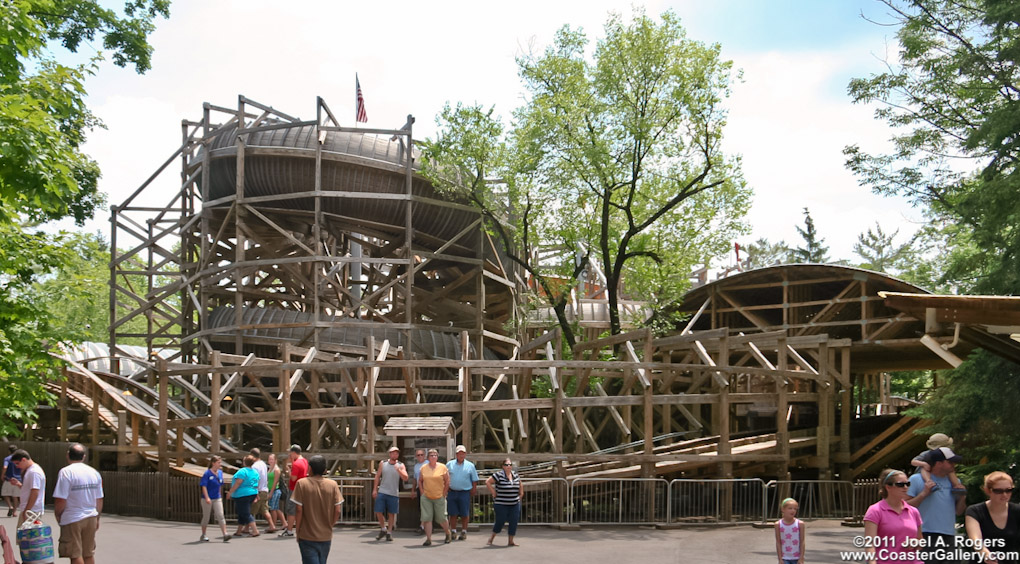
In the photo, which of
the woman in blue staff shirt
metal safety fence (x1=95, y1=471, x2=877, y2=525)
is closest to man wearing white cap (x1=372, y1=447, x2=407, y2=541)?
metal safety fence (x1=95, y1=471, x2=877, y2=525)

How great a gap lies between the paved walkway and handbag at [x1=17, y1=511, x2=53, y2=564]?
369 centimetres

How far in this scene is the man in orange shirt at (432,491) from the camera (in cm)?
1567

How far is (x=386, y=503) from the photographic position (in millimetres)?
16531

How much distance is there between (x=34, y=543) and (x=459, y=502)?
7.54 metres

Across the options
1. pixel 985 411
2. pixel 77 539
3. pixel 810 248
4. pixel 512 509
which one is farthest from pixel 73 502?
pixel 810 248

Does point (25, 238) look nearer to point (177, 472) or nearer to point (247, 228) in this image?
point (177, 472)

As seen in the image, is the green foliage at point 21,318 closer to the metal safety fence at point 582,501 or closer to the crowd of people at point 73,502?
the metal safety fence at point 582,501

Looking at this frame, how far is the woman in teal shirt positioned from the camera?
643 inches

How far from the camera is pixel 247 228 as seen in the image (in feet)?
102

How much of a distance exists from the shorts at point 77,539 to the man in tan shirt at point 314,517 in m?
2.62

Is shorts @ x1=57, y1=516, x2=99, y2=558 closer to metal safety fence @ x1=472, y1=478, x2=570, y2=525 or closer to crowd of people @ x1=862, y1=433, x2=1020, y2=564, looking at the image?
crowd of people @ x1=862, y1=433, x2=1020, y2=564

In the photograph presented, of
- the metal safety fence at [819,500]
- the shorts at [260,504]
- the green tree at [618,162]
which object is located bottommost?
the metal safety fence at [819,500]

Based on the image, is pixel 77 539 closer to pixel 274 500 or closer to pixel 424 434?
pixel 274 500

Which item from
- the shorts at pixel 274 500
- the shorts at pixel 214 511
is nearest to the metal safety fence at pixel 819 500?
the shorts at pixel 274 500
